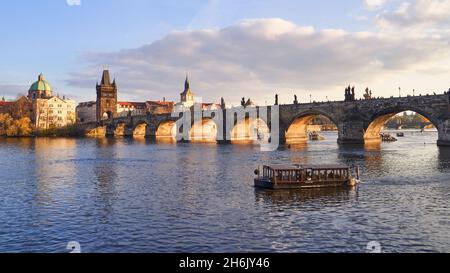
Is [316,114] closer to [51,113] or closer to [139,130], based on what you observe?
[139,130]

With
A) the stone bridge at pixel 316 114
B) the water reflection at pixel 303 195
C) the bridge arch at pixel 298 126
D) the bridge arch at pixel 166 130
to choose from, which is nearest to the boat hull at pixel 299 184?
the water reflection at pixel 303 195

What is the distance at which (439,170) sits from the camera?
4906 centimetres

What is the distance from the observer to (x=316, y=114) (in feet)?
358

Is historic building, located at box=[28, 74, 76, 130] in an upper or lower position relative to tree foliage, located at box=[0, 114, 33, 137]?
upper

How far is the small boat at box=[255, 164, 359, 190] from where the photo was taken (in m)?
37.4

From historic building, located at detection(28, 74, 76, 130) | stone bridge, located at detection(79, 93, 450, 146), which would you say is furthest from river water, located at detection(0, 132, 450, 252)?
historic building, located at detection(28, 74, 76, 130)

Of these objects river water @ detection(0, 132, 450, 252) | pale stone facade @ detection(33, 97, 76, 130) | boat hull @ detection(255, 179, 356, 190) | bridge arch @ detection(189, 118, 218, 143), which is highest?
pale stone facade @ detection(33, 97, 76, 130)

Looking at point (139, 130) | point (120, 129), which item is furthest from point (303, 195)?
point (120, 129)

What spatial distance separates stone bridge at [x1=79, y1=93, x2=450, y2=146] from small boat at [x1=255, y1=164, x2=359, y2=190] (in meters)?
49.9

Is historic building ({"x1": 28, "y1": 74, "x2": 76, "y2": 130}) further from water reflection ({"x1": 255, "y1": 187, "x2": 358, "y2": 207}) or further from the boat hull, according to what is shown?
water reflection ({"x1": 255, "y1": 187, "x2": 358, "y2": 207})

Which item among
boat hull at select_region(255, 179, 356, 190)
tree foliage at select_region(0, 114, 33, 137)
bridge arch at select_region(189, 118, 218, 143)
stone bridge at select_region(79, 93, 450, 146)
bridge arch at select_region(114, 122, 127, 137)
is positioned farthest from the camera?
bridge arch at select_region(114, 122, 127, 137)
